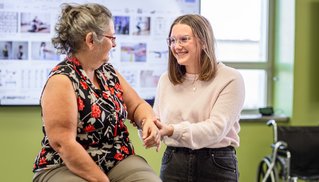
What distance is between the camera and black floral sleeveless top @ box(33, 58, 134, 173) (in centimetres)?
154

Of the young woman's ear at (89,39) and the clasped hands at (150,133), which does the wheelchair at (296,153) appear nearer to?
the clasped hands at (150,133)

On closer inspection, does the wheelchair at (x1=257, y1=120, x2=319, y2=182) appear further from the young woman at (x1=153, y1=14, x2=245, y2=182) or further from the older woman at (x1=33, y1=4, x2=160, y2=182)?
the older woman at (x1=33, y1=4, x2=160, y2=182)

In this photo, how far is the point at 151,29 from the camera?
367 cm

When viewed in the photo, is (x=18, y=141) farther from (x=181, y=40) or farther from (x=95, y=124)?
(x=95, y=124)

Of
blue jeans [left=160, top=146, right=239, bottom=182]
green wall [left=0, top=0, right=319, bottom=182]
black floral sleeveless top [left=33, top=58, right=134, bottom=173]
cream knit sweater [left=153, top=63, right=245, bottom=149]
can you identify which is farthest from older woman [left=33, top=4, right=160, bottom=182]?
green wall [left=0, top=0, right=319, bottom=182]

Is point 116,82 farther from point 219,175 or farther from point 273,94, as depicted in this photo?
point 273,94

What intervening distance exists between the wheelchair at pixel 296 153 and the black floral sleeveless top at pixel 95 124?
84.5 inches

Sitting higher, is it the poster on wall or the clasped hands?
the poster on wall

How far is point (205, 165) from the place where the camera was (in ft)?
6.81

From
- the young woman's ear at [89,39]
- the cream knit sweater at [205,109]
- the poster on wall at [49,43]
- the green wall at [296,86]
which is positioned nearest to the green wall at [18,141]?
the poster on wall at [49,43]

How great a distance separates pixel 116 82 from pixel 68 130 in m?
0.33

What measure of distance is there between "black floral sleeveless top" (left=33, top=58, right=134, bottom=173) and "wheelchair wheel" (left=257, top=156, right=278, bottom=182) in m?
2.21

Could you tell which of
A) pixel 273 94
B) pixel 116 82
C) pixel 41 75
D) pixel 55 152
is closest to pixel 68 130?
pixel 55 152

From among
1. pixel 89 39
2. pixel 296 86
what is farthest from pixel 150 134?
pixel 296 86
